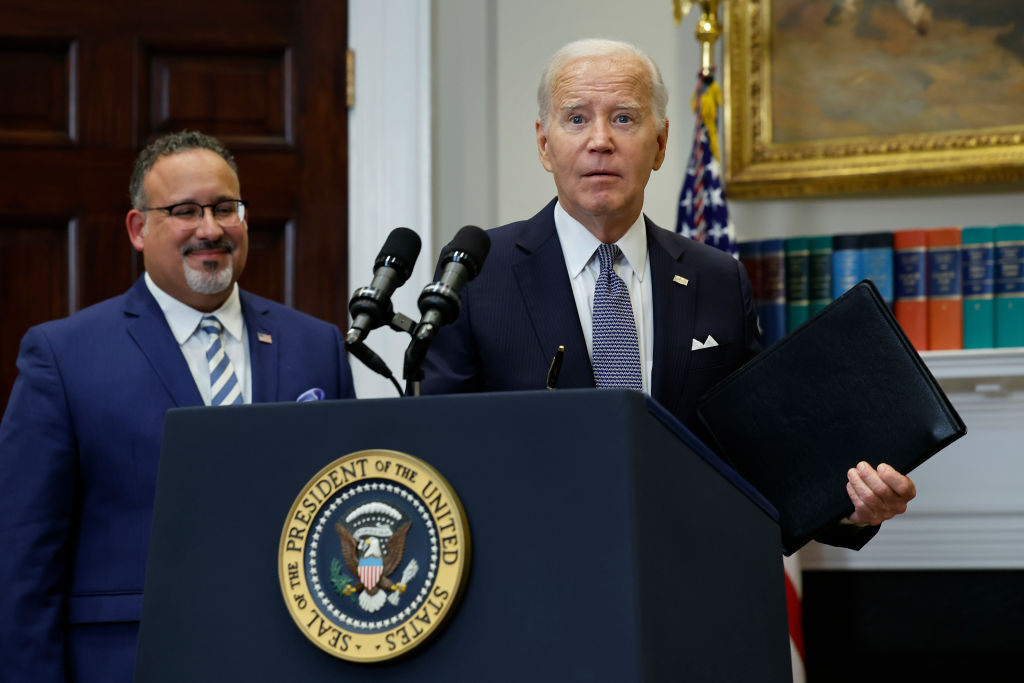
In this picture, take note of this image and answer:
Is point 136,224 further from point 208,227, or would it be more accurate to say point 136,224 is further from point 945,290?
point 945,290

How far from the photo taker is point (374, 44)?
4.03 meters

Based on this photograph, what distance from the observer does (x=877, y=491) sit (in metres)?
1.69

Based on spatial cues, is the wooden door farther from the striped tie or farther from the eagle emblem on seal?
the eagle emblem on seal

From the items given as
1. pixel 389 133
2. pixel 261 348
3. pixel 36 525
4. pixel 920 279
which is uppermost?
pixel 389 133

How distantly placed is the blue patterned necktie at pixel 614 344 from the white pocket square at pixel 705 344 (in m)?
0.11

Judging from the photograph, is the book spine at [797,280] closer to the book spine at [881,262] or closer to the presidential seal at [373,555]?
the book spine at [881,262]

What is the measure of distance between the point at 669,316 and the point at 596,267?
0.16 m

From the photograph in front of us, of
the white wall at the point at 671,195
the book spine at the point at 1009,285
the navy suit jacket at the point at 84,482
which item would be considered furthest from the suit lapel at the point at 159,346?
the book spine at the point at 1009,285

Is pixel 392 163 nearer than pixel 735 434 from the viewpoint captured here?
No

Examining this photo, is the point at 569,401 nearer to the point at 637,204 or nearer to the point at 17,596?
the point at 637,204

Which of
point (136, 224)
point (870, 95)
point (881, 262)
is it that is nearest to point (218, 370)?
point (136, 224)

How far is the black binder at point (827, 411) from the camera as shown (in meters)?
1.74

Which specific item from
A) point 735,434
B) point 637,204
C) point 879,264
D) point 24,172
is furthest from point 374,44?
point 735,434

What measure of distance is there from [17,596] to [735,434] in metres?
1.42
